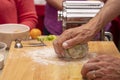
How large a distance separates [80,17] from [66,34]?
0.68 feet

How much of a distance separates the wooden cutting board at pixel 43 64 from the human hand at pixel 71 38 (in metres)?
0.04

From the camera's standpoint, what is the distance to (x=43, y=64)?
1.07m

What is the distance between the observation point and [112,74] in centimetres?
91

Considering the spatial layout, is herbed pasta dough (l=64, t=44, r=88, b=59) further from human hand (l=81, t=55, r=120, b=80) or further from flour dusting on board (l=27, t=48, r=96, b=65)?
human hand (l=81, t=55, r=120, b=80)

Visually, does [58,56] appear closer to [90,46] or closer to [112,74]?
[90,46]

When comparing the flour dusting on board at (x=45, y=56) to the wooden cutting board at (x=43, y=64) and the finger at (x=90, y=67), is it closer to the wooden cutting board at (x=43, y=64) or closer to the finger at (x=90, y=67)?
the wooden cutting board at (x=43, y=64)

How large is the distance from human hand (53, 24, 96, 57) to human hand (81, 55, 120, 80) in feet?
0.51

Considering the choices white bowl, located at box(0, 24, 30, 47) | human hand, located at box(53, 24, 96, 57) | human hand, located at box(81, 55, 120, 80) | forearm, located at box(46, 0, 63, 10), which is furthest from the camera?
forearm, located at box(46, 0, 63, 10)

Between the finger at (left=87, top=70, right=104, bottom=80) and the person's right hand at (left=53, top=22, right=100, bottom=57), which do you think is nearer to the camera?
the finger at (left=87, top=70, right=104, bottom=80)

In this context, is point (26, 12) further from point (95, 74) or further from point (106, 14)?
point (95, 74)

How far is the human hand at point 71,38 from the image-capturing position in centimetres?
109

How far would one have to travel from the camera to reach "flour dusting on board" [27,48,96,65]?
1097 millimetres

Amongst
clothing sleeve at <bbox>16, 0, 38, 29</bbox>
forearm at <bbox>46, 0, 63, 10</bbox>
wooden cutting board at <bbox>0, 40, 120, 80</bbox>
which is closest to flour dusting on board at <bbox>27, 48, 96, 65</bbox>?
wooden cutting board at <bbox>0, 40, 120, 80</bbox>

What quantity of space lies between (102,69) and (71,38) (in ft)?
0.76
